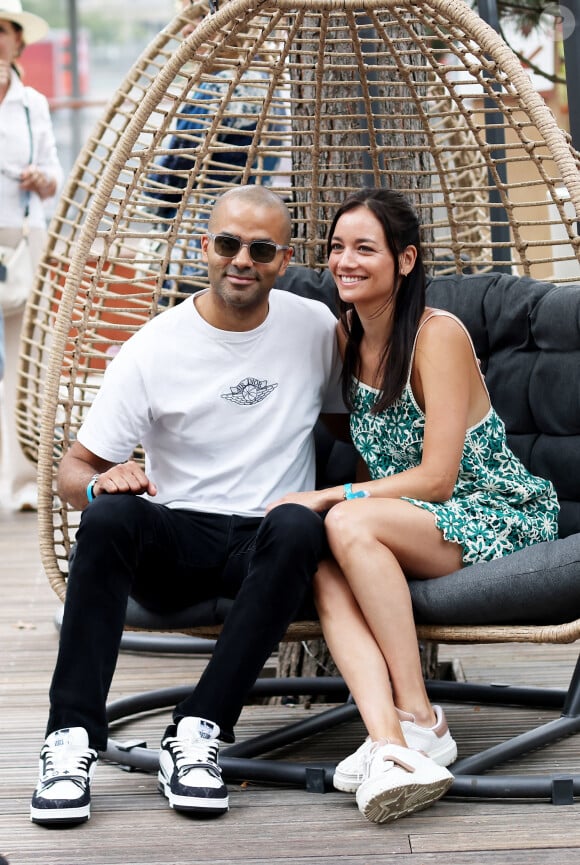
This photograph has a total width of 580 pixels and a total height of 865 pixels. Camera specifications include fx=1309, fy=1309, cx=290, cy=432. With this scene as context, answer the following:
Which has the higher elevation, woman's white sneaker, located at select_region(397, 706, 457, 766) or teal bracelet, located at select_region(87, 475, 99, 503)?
teal bracelet, located at select_region(87, 475, 99, 503)

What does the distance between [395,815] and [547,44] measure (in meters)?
3.23

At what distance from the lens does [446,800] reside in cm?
227

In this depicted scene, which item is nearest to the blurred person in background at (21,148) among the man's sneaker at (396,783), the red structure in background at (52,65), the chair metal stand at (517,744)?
the chair metal stand at (517,744)

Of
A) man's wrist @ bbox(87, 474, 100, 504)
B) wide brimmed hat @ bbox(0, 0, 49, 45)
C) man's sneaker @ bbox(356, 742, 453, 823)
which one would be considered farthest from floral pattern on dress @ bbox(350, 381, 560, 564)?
wide brimmed hat @ bbox(0, 0, 49, 45)

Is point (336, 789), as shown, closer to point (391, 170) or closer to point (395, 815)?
point (395, 815)

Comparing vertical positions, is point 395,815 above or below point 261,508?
below

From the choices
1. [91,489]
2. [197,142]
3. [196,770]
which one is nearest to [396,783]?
[196,770]

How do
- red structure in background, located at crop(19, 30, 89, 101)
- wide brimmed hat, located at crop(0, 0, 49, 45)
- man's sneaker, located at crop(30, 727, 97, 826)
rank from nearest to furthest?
man's sneaker, located at crop(30, 727, 97, 826) < wide brimmed hat, located at crop(0, 0, 49, 45) < red structure in background, located at crop(19, 30, 89, 101)

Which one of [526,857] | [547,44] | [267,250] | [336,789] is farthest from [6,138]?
[526,857]

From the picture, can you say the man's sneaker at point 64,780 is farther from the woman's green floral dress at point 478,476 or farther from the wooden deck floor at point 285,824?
the woman's green floral dress at point 478,476

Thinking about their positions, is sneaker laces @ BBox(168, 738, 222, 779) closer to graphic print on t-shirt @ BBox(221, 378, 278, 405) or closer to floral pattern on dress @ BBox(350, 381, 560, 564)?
floral pattern on dress @ BBox(350, 381, 560, 564)

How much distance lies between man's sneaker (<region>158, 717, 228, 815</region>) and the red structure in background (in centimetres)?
910

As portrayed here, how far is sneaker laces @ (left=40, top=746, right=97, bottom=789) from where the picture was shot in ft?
7.13

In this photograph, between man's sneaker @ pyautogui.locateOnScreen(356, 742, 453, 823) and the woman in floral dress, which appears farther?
the woman in floral dress
